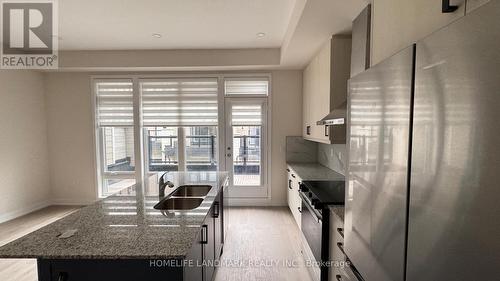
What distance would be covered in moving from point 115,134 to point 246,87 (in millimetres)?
2721

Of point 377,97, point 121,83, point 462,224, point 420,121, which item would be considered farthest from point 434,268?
point 121,83

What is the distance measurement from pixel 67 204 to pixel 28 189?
689mm

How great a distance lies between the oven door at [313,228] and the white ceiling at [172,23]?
2149 millimetres

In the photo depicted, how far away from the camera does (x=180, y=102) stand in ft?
15.5

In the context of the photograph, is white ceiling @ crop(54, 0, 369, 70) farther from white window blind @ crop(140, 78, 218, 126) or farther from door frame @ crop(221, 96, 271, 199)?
door frame @ crop(221, 96, 271, 199)

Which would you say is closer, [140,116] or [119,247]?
[119,247]

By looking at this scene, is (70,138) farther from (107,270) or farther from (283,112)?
(107,270)

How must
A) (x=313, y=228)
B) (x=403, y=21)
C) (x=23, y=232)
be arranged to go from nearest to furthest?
(x=403, y=21) < (x=313, y=228) < (x=23, y=232)

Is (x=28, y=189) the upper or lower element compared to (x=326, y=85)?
lower

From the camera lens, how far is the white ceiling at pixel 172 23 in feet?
8.91

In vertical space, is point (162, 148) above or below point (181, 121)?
below

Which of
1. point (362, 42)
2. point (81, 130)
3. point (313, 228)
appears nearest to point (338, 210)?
point (313, 228)

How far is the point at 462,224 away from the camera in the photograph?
1.99 ft

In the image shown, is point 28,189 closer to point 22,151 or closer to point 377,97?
point 22,151
